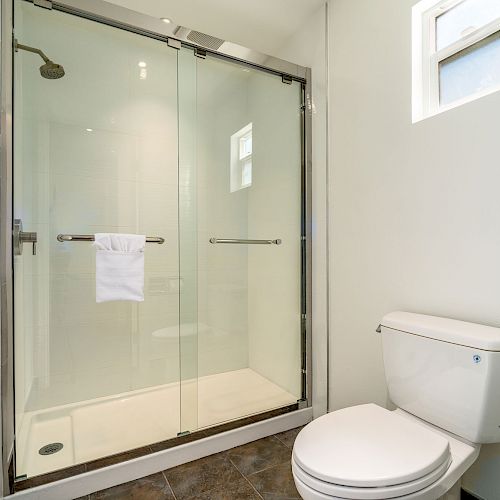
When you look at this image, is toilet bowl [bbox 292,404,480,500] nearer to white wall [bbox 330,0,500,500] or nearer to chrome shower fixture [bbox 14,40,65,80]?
white wall [bbox 330,0,500,500]

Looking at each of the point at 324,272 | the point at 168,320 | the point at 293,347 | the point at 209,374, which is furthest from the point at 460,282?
the point at 168,320

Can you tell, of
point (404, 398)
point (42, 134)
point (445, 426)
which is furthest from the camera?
point (42, 134)

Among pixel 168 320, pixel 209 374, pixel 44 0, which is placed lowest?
pixel 209 374

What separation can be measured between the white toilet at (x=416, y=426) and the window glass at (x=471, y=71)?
35.4 inches

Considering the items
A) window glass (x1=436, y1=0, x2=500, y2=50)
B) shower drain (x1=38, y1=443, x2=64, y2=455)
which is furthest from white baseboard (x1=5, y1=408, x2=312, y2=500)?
window glass (x1=436, y1=0, x2=500, y2=50)

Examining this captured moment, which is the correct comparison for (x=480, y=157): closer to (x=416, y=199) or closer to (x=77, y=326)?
(x=416, y=199)

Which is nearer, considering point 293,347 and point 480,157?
point 480,157

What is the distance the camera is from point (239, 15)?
2.00 metres

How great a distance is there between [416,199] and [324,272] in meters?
0.67

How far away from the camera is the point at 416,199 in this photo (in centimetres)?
142

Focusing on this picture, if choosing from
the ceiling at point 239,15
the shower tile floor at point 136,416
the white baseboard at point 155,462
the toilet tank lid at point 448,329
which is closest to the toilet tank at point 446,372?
the toilet tank lid at point 448,329

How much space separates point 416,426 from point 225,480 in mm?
861

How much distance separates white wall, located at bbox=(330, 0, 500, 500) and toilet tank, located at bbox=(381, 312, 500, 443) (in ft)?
0.60

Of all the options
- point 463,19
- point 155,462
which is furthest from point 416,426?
point 463,19
